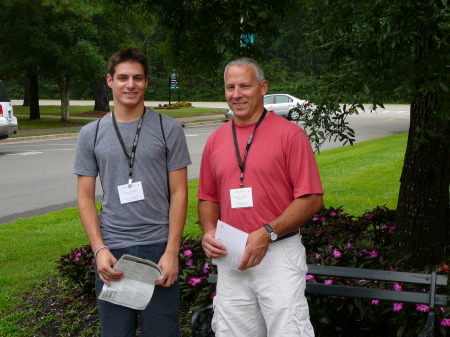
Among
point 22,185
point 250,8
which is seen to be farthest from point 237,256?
point 22,185

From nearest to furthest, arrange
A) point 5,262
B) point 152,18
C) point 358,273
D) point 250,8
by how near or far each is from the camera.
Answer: point 358,273 < point 250,8 < point 152,18 < point 5,262

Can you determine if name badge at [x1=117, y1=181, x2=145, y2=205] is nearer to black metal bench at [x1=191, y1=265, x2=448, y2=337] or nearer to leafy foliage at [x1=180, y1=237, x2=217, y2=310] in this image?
black metal bench at [x1=191, y1=265, x2=448, y2=337]

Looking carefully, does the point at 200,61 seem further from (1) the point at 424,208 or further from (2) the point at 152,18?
(1) the point at 424,208

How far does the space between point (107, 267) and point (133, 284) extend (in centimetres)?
14

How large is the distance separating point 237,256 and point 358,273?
0.93 meters

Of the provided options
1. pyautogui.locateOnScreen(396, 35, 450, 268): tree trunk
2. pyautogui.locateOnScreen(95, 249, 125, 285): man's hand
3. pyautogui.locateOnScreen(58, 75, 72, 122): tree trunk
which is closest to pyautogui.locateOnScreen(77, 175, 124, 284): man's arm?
pyautogui.locateOnScreen(95, 249, 125, 285): man's hand

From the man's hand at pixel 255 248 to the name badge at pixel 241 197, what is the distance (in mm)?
142

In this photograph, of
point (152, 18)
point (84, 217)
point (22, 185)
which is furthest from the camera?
point (22, 185)

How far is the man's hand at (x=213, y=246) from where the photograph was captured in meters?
2.86

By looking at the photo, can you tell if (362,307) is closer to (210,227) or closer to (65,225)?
(210,227)

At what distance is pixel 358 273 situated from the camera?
3455mm

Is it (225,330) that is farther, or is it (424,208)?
(424,208)

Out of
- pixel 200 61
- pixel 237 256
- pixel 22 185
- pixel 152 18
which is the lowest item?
pixel 22 185

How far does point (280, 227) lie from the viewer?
9.11ft
